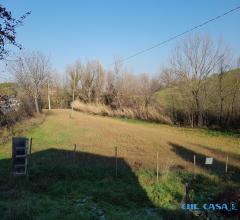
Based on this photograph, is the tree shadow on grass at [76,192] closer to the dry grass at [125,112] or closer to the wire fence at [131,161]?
the wire fence at [131,161]

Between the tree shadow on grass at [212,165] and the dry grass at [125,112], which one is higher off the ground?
the dry grass at [125,112]

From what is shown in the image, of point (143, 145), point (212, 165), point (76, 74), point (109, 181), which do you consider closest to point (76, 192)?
point (109, 181)

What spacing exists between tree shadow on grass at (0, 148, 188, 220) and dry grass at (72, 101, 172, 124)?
83.3ft

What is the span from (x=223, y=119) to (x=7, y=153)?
2215 cm

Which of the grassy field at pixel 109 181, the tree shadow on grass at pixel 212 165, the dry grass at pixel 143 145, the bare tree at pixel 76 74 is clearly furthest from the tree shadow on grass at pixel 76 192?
the bare tree at pixel 76 74

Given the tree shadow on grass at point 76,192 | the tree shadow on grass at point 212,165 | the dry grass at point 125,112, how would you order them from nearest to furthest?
the tree shadow on grass at point 76,192 < the tree shadow on grass at point 212,165 < the dry grass at point 125,112

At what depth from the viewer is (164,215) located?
26.1ft

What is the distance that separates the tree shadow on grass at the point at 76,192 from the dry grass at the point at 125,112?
25.4 metres

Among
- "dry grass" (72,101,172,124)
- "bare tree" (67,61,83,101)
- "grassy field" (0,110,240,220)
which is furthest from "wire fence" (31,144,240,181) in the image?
"bare tree" (67,61,83,101)

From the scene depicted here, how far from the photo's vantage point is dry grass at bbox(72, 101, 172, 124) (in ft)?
134

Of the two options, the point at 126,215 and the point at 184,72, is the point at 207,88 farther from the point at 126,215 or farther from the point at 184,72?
the point at 126,215

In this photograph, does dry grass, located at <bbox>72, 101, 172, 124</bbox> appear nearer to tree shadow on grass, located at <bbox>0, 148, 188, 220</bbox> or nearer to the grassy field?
the grassy field

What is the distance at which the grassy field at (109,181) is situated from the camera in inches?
299

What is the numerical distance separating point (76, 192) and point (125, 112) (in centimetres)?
3794
